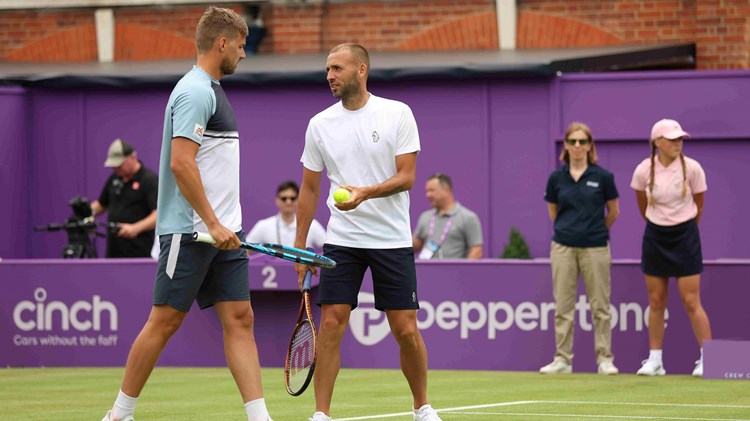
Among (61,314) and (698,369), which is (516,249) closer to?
(698,369)

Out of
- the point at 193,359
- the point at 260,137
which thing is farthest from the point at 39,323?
the point at 260,137

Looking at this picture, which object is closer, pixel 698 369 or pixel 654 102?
pixel 698 369

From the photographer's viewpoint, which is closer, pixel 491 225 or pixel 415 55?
pixel 491 225

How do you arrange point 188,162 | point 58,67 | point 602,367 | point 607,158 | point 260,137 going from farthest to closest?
point 58,67 < point 260,137 < point 607,158 < point 602,367 < point 188,162

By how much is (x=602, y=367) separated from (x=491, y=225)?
444cm

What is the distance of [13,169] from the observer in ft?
60.0

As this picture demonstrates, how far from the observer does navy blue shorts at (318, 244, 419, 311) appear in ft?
27.6

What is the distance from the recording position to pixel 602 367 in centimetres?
1314

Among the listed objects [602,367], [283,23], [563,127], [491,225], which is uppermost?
[283,23]

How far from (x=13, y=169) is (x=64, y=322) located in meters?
4.37

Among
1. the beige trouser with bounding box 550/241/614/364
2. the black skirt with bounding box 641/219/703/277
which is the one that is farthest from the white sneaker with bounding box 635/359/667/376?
the black skirt with bounding box 641/219/703/277

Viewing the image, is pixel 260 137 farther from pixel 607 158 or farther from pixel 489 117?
pixel 607 158

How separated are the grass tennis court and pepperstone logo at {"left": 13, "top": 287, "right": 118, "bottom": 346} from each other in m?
0.68

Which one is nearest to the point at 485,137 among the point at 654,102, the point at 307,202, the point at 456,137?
the point at 456,137
